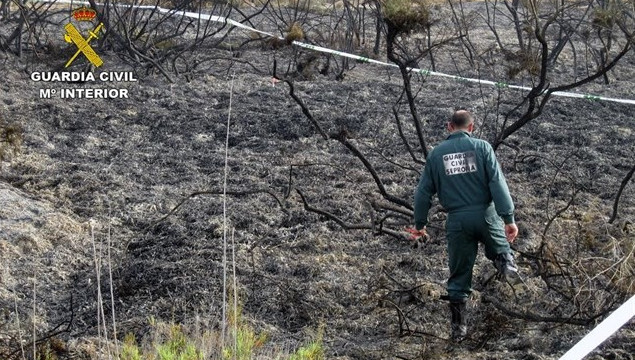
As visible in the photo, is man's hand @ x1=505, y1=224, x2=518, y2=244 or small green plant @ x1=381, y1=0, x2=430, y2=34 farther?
small green plant @ x1=381, y1=0, x2=430, y2=34

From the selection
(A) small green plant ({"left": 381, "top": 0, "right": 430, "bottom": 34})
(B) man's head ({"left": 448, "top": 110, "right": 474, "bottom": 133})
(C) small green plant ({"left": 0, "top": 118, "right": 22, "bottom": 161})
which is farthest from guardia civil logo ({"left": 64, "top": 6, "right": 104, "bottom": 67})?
(B) man's head ({"left": 448, "top": 110, "right": 474, "bottom": 133})

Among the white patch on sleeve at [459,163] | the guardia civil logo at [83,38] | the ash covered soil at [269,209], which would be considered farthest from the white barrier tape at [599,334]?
the guardia civil logo at [83,38]

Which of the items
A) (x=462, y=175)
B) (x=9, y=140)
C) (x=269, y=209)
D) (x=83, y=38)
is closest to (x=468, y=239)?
(x=462, y=175)

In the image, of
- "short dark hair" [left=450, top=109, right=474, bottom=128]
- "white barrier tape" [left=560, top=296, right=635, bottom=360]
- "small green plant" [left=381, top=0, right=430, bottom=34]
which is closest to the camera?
"white barrier tape" [left=560, top=296, right=635, bottom=360]

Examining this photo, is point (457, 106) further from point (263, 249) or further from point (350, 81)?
point (263, 249)

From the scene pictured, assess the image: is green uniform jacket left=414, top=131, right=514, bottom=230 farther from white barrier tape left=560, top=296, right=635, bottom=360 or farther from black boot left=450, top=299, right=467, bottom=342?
white barrier tape left=560, top=296, right=635, bottom=360

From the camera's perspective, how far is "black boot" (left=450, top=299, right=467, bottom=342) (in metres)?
5.77

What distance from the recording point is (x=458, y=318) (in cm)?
582

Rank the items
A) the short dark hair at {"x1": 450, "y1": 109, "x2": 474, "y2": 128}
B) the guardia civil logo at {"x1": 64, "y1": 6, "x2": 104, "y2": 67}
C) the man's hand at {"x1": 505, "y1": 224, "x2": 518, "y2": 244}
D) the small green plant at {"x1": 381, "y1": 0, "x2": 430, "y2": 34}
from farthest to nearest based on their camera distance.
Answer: the guardia civil logo at {"x1": 64, "y1": 6, "x2": 104, "y2": 67} < the small green plant at {"x1": 381, "y1": 0, "x2": 430, "y2": 34} < the short dark hair at {"x1": 450, "y1": 109, "x2": 474, "y2": 128} < the man's hand at {"x1": 505, "y1": 224, "x2": 518, "y2": 244}

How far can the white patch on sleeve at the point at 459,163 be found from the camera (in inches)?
228

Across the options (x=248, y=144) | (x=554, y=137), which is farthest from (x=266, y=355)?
(x=554, y=137)

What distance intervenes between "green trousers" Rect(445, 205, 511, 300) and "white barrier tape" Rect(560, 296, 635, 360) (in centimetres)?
140

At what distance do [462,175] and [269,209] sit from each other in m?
2.50

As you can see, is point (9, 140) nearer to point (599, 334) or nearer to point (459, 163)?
point (459, 163)
